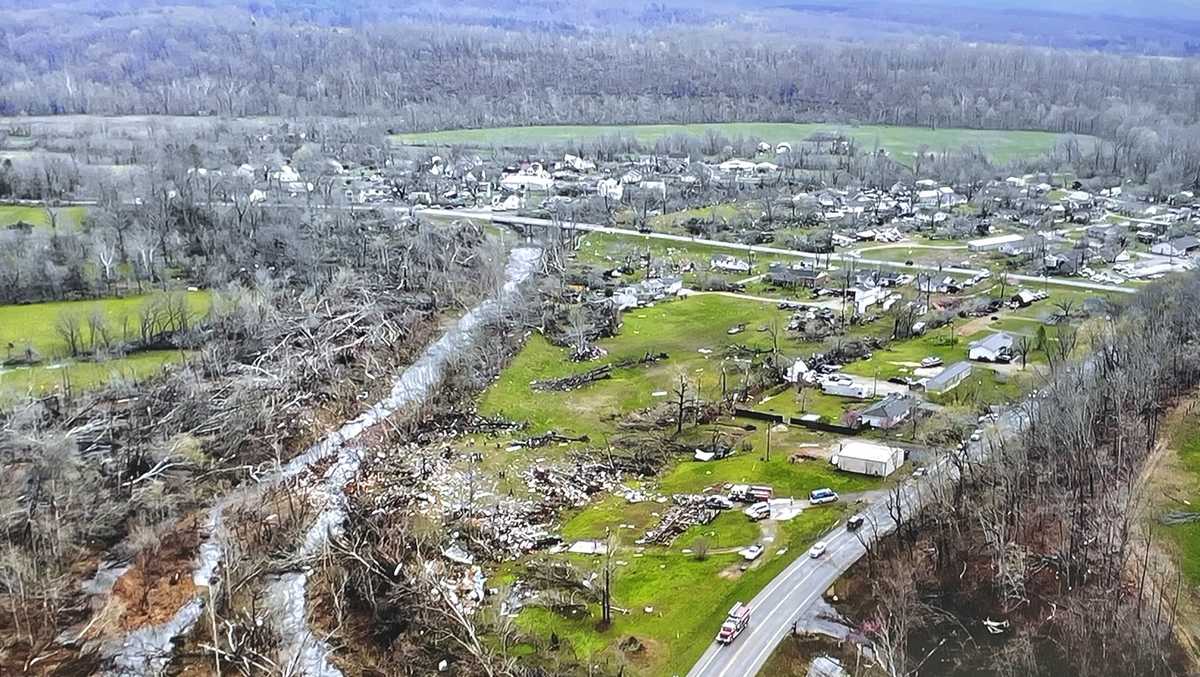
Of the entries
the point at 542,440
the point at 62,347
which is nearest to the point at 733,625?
the point at 542,440

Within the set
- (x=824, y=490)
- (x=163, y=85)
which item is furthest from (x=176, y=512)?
(x=163, y=85)

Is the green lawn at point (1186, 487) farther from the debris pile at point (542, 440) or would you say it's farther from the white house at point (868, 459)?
the debris pile at point (542, 440)

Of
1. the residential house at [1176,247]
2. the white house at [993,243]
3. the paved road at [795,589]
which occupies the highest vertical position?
the paved road at [795,589]

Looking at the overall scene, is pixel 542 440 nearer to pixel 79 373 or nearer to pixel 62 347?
pixel 79 373

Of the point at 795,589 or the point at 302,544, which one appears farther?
the point at 302,544

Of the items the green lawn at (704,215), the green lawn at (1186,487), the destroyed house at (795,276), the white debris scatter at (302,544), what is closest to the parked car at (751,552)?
the green lawn at (1186,487)

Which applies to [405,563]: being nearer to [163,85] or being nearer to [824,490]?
[824,490]
